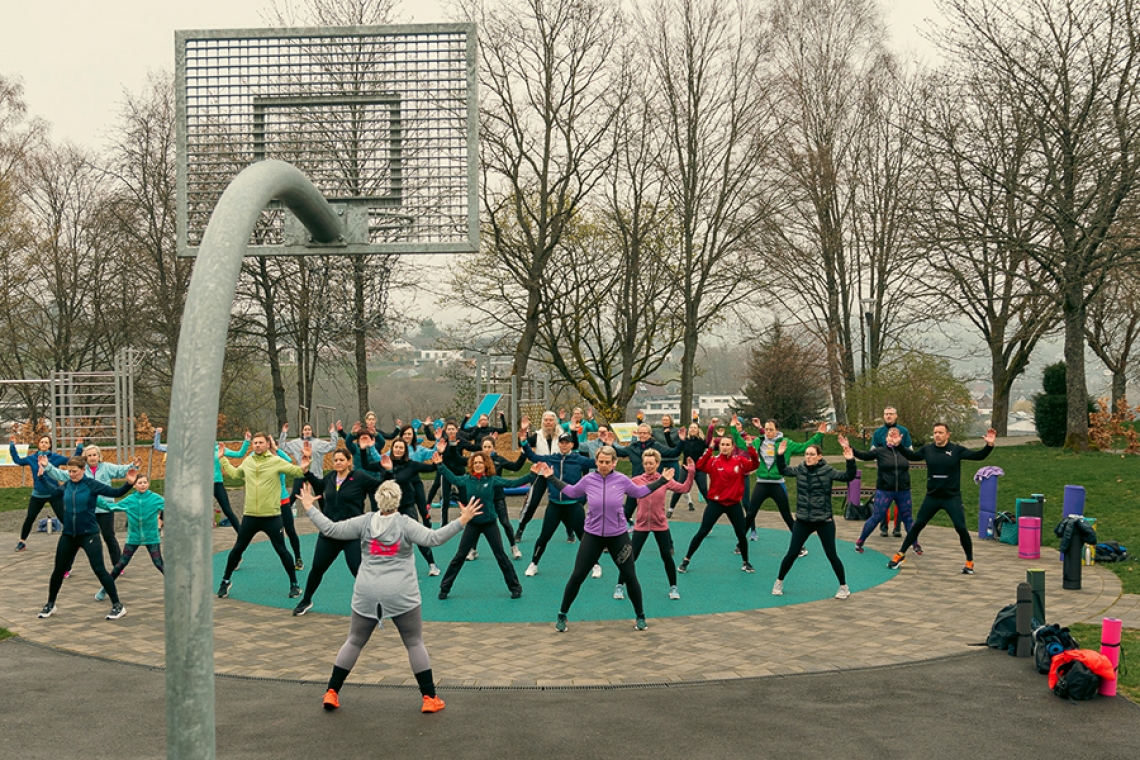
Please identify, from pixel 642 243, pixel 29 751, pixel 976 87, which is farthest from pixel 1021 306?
pixel 29 751

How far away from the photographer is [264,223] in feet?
29.0

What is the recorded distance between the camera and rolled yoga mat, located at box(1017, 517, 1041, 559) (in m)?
14.6

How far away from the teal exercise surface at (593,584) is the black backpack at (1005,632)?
2662 millimetres

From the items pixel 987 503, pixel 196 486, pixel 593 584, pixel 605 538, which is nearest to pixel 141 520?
pixel 593 584

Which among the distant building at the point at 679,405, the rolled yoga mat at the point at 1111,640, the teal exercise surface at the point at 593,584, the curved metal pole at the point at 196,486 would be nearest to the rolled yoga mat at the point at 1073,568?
the teal exercise surface at the point at 593,584

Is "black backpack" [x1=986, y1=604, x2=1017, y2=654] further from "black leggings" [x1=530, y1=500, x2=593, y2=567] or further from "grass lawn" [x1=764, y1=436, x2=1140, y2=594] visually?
"black leggings" [x1=530, y1=500, x2=593, y2=567]

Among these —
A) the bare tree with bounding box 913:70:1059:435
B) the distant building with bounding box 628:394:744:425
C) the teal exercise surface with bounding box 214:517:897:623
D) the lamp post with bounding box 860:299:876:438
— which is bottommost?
the teal exercise surface with bounding box 214:517:897:623

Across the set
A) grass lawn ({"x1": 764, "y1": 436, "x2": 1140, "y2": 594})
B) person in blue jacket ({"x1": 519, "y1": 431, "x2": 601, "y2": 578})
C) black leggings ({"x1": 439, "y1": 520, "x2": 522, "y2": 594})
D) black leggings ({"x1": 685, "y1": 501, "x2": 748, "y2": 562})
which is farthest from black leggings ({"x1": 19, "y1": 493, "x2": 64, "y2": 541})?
grass lawn ({"x1": 764, "y1": 436, "x2": 1140, "y2": 594})

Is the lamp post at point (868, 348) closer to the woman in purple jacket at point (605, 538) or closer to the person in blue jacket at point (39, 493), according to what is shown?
the woman in purple jacket at point (605, 538)

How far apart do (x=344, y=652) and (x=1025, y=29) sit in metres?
24.6

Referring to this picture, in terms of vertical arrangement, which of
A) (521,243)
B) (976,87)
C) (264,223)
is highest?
(976,87)

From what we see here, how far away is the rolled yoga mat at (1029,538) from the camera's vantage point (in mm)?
14570

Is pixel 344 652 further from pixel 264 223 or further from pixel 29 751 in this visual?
pixel 264 223

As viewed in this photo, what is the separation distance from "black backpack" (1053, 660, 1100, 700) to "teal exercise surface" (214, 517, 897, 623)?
13.7 ft
